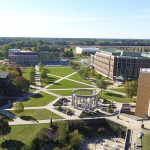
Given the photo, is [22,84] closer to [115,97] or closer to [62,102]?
[62,102]

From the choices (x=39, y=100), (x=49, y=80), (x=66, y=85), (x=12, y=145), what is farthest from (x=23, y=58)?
(x=12, y=145)

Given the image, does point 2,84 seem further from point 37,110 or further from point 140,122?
point 140,122

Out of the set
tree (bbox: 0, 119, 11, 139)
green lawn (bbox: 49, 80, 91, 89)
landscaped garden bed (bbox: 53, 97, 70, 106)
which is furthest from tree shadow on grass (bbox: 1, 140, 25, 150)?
green lawn (bbox: 49, 80, 91, 89)

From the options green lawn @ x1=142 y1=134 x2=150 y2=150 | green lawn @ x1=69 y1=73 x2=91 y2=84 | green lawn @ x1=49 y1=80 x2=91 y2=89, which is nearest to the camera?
green lawn @ x1=142 y1=134 x2=150 y2=150

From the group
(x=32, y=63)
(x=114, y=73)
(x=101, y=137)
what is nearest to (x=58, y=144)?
(x=101, y=137)

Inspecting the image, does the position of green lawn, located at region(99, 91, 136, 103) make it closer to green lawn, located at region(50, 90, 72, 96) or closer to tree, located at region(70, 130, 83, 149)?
green lawn, located at region(50, 90, 72, 96)

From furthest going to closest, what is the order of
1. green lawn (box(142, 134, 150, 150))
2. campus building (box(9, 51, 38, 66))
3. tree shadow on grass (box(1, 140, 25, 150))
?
1. campus building (box(9, 51, 38, 66))
2. tree shadow on grass (box(1, 140, 25, 150))
3. green lawn (box(142, 134, 150, 150))

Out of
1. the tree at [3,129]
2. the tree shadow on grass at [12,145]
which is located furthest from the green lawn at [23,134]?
the tree at [3,129]

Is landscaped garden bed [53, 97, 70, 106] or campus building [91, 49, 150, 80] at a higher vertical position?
campus building [91, 49, 150, 80]
